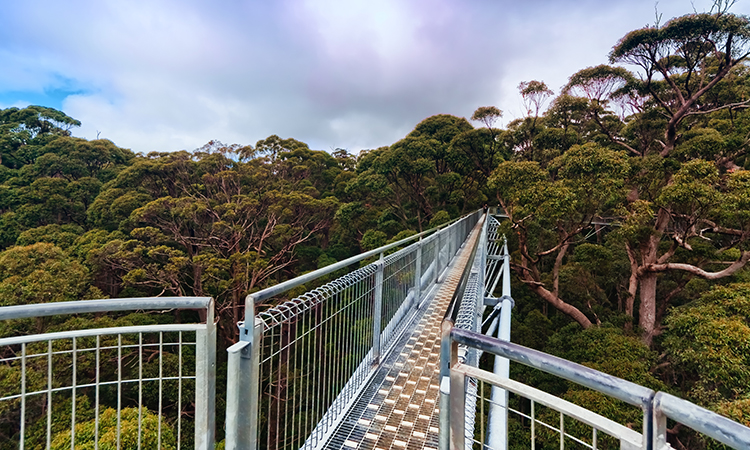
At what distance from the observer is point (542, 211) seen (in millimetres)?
9195

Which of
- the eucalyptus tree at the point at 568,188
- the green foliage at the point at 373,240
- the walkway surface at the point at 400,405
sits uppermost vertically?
the eucalyptus tree at the point at 568,188

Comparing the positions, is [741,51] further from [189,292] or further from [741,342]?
[189,292]

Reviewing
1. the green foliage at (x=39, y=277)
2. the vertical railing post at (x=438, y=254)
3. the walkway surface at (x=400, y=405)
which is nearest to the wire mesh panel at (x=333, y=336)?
the walkway surface at (x=400, y=405)

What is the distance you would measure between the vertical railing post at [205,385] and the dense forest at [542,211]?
6988 millimetres

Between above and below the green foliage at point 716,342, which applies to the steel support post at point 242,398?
above

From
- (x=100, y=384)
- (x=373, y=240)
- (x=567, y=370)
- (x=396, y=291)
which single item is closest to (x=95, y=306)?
(x=100, y=384)

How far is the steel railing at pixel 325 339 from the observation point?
1473mm

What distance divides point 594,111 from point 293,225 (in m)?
13.5

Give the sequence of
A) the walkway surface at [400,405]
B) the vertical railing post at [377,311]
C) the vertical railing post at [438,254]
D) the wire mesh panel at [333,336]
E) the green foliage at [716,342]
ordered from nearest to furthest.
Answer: the wire mesh panel at [333,336]
the walkway surface at [400,405]
the vertical railing post at [377,311]
the green foliage at [716,342]
the vertical railing post at [438,254]

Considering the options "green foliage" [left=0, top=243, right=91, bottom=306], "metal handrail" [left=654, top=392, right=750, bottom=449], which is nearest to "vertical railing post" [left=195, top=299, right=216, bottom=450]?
"metal handrail" [left=654, top=392, right=750, bottom=449]

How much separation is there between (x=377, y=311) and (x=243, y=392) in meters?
2.03

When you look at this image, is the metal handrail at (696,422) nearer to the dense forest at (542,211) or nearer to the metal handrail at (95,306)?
the metal handrail at (95,306)

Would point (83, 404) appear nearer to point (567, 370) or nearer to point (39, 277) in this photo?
point (39, 277)

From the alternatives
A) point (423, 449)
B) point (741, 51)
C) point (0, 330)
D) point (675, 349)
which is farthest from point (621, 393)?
point (741, 51)
